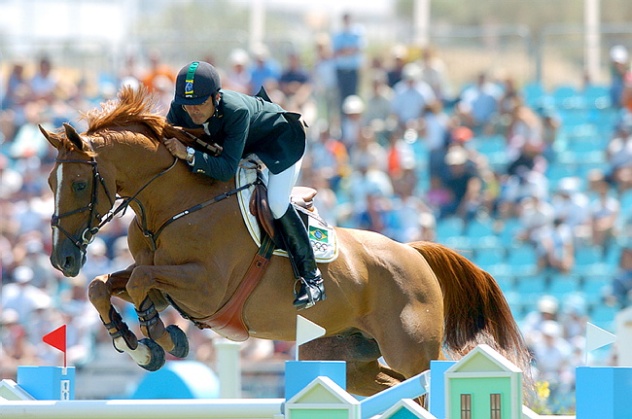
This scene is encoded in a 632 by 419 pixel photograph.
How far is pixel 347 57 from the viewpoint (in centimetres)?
1436

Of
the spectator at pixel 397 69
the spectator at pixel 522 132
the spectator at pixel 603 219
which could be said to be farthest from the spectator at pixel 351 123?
the spectator at pixel 603 219

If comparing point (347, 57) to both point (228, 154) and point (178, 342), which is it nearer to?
point (228, 154)

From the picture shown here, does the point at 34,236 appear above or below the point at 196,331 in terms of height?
above

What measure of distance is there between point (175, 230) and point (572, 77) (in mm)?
12142

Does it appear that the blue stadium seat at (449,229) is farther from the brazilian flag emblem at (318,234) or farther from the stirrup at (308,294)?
the stirrup at (308,294)

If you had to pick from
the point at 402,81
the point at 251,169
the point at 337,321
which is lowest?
the point at 337,321

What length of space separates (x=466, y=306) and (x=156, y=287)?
7.19 feet

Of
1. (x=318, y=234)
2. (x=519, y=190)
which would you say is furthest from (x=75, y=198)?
(x=519, y=190)

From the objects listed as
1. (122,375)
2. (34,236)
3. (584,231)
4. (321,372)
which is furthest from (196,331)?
(321,372)

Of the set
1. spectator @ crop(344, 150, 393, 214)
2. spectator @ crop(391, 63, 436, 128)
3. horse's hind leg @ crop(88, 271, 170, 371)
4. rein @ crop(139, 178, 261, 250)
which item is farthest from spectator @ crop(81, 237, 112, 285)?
horse's hind leg @ crop(88, 271, 170, 371)

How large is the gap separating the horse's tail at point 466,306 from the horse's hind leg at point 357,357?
451mm

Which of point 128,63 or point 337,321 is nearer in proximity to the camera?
point 337,321

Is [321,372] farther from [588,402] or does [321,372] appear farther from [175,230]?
[175,230]

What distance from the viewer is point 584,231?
11.7m
